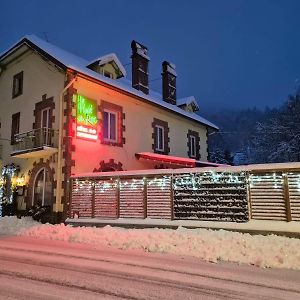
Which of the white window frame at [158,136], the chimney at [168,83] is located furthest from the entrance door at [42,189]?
the chimney at [168,83]

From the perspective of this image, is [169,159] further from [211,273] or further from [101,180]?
[211,273]

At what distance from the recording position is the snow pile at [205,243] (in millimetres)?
6246

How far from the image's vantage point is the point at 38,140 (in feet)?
48.4

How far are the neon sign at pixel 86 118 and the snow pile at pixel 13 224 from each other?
4.22 metres

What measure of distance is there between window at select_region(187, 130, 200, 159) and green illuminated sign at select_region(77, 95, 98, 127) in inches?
357

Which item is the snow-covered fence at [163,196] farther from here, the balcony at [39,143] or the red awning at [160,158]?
the red awning at [160,158]

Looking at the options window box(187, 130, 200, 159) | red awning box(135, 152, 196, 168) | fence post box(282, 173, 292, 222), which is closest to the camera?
fence post box(282, 173, 292, 222)

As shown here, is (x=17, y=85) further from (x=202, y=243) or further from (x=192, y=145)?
(x=202, y=243)

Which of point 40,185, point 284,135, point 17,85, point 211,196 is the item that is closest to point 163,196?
point 211,196

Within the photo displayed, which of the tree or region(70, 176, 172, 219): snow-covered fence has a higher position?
the tree

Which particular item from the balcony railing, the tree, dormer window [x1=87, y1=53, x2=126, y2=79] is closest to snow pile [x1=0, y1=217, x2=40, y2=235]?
the balcony railing

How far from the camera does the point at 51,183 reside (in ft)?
46.8

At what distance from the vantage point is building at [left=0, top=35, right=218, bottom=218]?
1416cm

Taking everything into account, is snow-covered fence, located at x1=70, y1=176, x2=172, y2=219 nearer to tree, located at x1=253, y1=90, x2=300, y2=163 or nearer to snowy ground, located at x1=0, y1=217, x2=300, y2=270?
snowy ground, located at x1=0, y1=217, x2=300, y2=270
